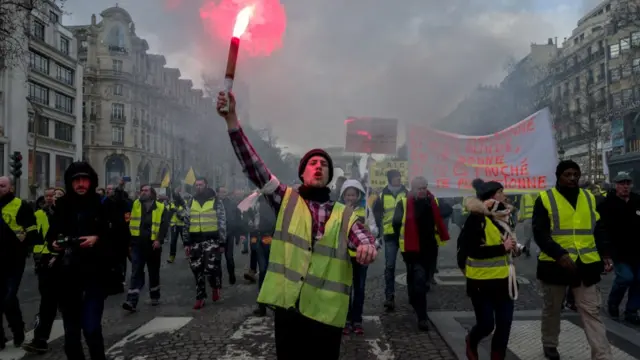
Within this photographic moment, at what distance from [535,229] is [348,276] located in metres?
2.52

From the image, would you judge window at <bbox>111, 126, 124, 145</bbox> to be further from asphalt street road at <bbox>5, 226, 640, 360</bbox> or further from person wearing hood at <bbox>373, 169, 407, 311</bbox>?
person wearing hood at <bbox>373, 169, 407, 311</bbox>

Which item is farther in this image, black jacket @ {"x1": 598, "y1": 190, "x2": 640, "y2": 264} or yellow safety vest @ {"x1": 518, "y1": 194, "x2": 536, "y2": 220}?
yellow safety vest @ {"x1": 518, "y1": 194, "x2": 536, "y2": 220}

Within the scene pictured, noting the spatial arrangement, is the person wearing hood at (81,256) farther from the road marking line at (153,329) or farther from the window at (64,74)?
the window at (64,74)

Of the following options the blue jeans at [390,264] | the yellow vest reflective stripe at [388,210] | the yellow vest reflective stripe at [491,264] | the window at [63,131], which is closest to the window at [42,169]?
the window at [63,131]

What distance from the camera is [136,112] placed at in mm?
45000

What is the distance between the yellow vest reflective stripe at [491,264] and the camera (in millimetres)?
4184

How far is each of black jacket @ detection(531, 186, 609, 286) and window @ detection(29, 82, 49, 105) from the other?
41475mm

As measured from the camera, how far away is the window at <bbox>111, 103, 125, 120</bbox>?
49.7 m

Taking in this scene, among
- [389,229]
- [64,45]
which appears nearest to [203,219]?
[389,229]

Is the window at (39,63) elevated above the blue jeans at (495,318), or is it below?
above

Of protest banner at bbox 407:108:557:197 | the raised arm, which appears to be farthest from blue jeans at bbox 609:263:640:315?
the raised arm

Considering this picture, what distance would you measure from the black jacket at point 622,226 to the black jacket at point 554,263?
197 centimetres

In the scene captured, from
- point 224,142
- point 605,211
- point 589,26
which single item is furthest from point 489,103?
point 589,26

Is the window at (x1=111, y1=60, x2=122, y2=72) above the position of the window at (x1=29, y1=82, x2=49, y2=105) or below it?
above
